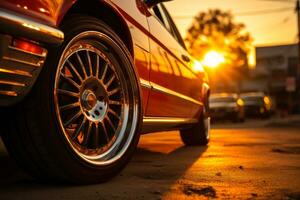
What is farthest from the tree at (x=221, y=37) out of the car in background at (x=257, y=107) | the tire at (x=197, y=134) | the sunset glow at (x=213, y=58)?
the tire at (x=197, y=134)

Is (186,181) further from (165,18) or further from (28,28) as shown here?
(165,18)

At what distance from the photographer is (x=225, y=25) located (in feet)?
198

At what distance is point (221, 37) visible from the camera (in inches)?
2375

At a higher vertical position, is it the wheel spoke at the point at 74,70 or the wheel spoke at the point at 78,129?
the wheel spoke at the point at 74,70

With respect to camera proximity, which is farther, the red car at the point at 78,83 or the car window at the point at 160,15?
the car window at the point at 160,15

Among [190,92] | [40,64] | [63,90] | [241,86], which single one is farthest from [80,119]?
[241,86]

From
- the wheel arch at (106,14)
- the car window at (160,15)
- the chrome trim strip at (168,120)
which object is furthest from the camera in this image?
the car window at (160,15)

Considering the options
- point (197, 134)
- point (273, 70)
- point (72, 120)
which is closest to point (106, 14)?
point (72, 120)

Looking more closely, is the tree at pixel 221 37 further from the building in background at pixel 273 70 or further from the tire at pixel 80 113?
the tire at pixel 80 113

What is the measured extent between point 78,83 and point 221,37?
191ft

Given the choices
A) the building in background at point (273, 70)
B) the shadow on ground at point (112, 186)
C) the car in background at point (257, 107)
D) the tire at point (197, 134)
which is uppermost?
the building in background at point (273, 70)

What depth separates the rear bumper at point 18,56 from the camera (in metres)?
2.53

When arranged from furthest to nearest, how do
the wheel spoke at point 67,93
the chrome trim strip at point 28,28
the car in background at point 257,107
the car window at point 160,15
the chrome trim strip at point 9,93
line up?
1. the car in background at point 257,107
2. the car window at point 160,15
3. the wheel spoke at point 67,93
4. the chrome trim strip at point 9,93
5. the chrome trim strip at point 28,28

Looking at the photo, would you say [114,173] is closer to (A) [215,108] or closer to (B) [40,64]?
(B) [40,64]
